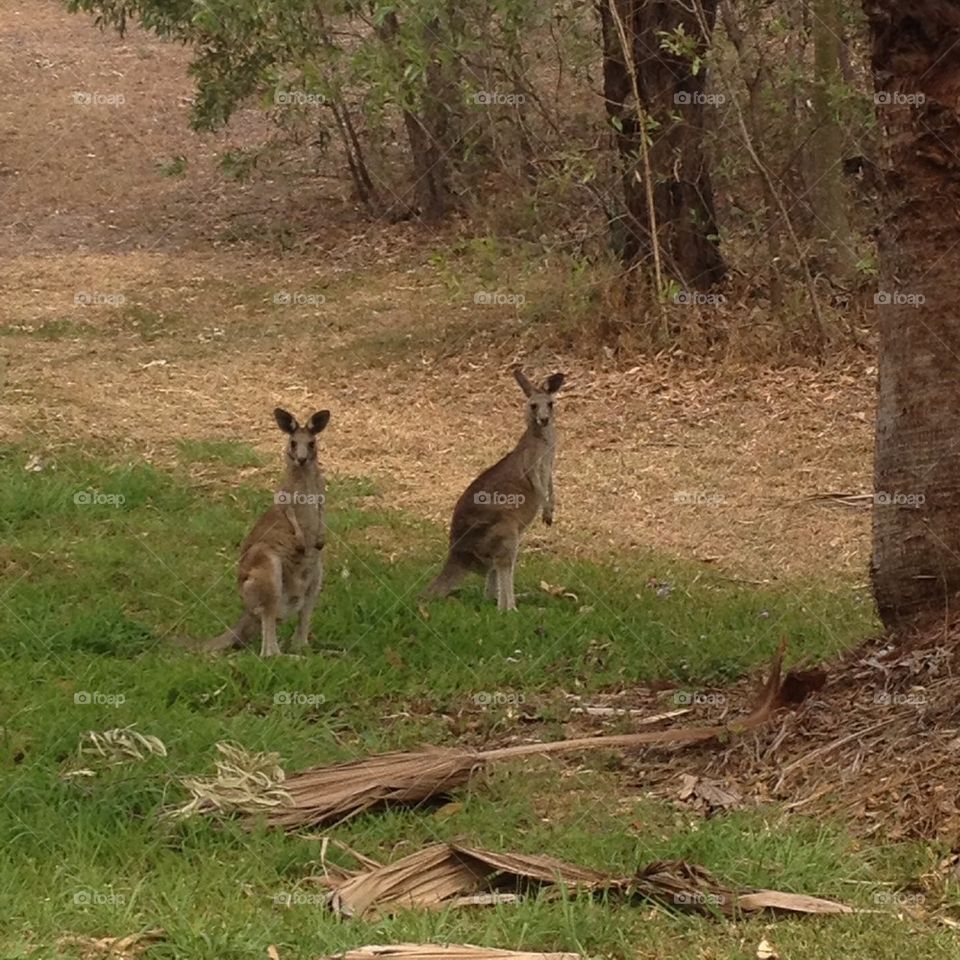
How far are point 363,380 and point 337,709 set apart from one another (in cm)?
803

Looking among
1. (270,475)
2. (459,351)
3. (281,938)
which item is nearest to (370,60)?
(459,351)

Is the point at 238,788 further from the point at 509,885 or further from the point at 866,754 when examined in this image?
the point at 866,754

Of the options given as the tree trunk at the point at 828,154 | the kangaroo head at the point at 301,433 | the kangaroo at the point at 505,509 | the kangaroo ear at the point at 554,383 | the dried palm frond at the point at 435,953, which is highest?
the tree trunk at the point at 828,154

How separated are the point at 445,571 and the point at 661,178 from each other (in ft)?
21.6

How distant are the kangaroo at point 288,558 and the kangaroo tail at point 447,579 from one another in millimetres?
916

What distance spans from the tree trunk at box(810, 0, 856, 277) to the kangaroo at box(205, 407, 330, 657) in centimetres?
793

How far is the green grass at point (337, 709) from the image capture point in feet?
16.8

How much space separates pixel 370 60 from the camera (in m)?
15.4

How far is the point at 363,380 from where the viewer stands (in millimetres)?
15477

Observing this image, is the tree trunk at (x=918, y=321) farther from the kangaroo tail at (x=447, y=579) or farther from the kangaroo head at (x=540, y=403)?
the kangaroo head at (x=540, y=403)

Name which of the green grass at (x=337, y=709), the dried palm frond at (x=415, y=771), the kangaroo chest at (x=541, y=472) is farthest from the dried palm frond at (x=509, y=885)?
the kangaroo chest at (x=541, y=472)

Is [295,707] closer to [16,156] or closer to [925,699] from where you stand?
[925,699]

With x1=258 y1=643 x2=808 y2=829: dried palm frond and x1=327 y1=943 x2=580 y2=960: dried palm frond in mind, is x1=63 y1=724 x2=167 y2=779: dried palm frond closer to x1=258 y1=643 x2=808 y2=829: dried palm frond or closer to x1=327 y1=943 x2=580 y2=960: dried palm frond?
x1=258 y1=643 x2=808 y2=829: dried palm frond

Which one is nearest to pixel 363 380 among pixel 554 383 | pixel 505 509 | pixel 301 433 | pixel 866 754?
pixel 554 383
